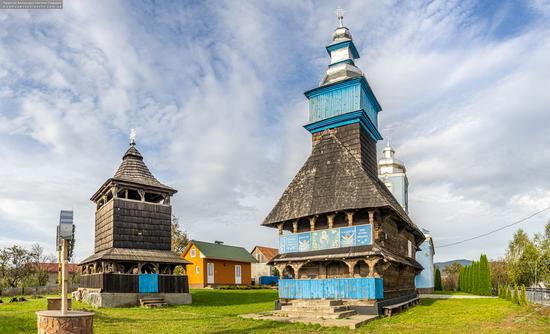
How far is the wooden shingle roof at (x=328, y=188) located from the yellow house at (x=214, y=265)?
884 inches

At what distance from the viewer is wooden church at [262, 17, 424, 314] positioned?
17250mm

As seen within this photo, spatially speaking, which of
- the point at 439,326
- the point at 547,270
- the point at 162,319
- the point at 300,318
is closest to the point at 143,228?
the point at 162,319

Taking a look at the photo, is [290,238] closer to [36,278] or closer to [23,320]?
[23,320]

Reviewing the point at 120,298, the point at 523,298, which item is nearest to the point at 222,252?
the point at 120,298

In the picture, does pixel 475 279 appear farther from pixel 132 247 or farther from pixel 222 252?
pixel 132 247

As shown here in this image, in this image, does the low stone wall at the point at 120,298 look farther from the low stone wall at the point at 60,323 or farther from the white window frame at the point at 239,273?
the white window frame at the point at 239,273

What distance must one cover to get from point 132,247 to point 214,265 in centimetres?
1957

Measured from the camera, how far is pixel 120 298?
74.3ft

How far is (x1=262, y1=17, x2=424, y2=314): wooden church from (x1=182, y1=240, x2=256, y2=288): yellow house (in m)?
22.8

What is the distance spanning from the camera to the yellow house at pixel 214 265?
1656 inches

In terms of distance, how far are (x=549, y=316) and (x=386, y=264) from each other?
5721 millimetres

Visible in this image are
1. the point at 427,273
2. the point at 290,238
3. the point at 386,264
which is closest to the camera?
the point at 386,264

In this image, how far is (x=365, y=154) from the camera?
72.3 feet

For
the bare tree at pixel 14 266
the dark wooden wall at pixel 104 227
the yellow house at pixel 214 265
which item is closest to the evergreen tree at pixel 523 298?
the dark wooden wall at pixel 104 227
